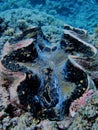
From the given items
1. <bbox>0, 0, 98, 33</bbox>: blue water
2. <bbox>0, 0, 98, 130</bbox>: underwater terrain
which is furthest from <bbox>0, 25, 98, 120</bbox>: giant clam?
<bbox>0, 0, 98, 33</bbox>: blue water

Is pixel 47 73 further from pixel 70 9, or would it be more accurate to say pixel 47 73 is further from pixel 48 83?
pixel 70 9

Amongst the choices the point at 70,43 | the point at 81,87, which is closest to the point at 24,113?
the point at 81,87

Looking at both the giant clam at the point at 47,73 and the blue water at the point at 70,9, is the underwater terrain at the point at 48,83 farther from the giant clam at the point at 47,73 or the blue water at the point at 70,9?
the blue water at the point at 70,9

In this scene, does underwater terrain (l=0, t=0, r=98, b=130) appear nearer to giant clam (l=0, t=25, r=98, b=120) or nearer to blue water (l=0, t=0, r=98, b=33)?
giant clam (l=0, t=25, r=98, b=120)

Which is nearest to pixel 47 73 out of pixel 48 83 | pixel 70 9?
pixel 48 83

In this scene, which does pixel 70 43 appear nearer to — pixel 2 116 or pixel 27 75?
pixel 27 75

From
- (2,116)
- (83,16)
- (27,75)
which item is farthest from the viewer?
(83,16)

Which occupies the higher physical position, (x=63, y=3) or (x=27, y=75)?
(x=27, y=75)

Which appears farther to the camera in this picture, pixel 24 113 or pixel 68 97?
pixel 68 97

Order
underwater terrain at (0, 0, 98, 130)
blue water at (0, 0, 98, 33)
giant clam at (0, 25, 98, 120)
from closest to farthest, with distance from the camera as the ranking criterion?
underwater terrain at (0, 0, 98, 130) < giant clam at (0, 25, 98, 120) < blue water at (0, 0, 98, 33)
